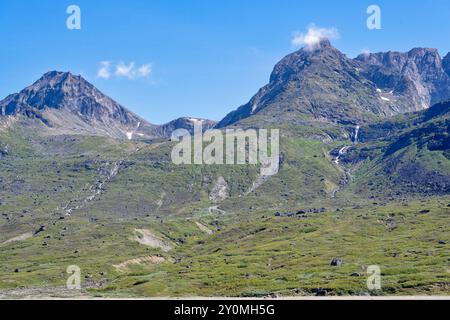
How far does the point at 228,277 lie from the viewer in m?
197
